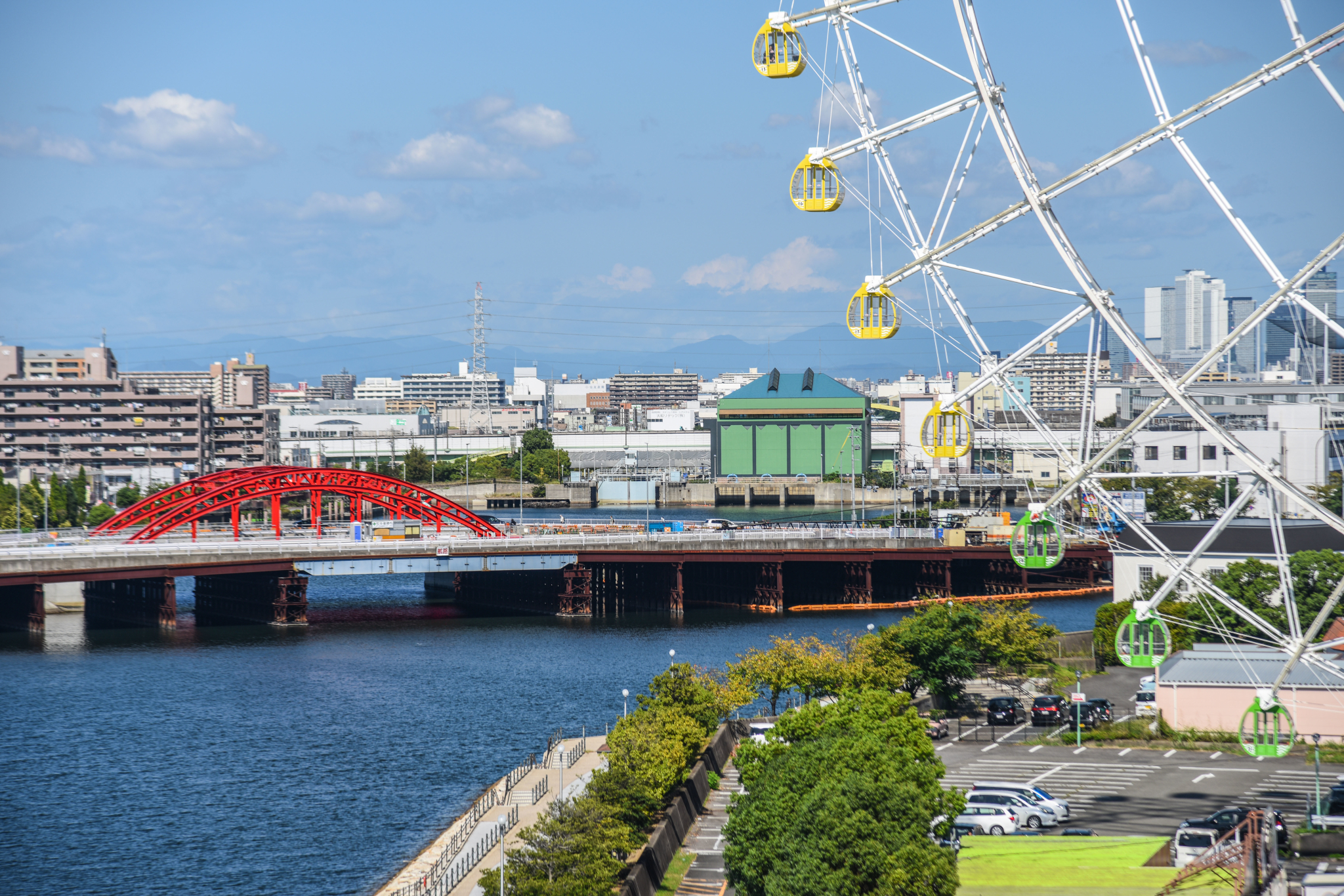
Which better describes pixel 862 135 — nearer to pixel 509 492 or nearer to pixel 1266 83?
pixel 1266 83

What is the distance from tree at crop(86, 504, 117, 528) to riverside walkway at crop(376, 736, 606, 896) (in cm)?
8647

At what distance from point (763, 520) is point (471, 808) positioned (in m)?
110

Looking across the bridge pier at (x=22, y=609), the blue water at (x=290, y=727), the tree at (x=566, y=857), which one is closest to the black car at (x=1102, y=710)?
the blue water at (x=290, y=727)

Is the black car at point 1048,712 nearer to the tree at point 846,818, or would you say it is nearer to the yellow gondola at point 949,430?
the tree at point 846,818

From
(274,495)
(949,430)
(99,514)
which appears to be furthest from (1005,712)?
(99,514)

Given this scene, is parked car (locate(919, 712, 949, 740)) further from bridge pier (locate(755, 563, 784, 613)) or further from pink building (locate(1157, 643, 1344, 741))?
bridge pier (locate(755, 563, 784, 613))

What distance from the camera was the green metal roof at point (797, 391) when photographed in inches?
7431

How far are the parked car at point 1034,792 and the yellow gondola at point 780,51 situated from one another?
17.6 meters

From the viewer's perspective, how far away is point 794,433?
18850cm

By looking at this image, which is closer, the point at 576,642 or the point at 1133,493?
the point at 576,642

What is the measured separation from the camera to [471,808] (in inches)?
1531

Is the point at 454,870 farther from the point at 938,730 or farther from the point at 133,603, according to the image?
the point at 133,603

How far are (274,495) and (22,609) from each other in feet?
49.6

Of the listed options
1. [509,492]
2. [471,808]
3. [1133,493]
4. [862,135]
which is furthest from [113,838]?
[509,492]
